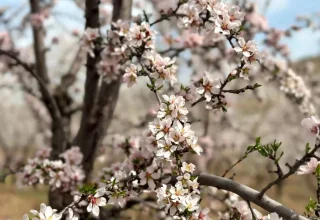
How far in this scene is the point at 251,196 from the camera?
1927mm

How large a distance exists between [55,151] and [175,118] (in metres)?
2.31

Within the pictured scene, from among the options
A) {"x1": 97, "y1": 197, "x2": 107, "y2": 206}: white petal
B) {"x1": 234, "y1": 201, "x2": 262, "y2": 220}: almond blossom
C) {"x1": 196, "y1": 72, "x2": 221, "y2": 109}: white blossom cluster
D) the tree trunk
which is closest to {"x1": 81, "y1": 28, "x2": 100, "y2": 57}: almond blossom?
the tree trunk

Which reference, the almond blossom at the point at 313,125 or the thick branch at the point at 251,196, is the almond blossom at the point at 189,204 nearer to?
the thick branch at the point at 251,196

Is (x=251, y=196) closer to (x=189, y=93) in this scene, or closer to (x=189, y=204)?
(x=189, y=204)

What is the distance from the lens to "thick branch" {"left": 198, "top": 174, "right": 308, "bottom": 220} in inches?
69.4

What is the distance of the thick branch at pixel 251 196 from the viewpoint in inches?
69.4

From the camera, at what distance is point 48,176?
113 inches

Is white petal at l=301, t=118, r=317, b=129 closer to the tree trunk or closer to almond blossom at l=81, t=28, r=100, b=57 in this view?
almond blossom at l=81, t=28, r=100, b=57

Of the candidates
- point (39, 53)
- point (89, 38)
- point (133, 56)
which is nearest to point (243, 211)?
point (133, 56)

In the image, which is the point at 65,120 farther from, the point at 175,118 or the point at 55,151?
the point at 175,118

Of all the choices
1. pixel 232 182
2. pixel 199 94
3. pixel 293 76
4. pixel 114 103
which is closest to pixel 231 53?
pixel 293 76

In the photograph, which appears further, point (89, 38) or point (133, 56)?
point (89, 38)

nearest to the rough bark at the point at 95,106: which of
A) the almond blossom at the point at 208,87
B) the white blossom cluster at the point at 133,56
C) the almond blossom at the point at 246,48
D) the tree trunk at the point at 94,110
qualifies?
the tree trunk at the point at 94,110

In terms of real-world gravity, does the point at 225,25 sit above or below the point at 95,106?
below
